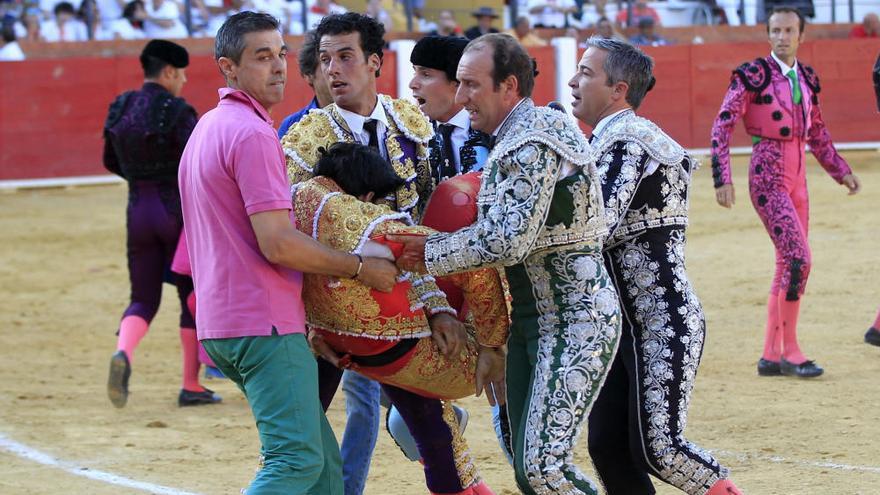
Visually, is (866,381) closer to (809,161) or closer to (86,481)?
(86,481)

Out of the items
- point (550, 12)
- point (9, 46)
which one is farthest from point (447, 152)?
point (550, 12)

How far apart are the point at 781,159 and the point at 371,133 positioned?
3.43m

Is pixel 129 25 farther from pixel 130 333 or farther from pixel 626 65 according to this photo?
pixel 626 65

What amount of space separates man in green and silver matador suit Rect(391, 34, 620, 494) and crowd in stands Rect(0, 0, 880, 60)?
37.0 ft

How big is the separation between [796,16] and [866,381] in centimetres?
192

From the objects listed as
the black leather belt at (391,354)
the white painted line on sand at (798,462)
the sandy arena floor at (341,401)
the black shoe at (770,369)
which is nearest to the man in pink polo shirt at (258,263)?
the black leather belt at (391,354)

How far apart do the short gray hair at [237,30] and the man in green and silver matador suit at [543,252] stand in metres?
0.55

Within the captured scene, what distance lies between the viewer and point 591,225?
374 centimetres

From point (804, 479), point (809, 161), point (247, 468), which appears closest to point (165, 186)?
point (247, 468)

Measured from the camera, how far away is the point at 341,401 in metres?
7.22

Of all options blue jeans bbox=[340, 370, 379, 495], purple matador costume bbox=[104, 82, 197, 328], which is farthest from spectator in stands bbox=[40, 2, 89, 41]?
blue jeans bbox=[340, 370, 379, 495]

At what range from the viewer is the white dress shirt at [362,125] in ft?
14.6

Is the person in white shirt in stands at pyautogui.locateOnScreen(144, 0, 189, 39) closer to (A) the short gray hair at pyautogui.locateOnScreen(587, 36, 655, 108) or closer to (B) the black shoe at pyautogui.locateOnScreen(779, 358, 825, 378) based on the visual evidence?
(B) the black shoe at pyautogui.locateOnScreen(779, 358, 825, 378)

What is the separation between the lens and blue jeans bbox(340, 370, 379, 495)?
4781 mm
